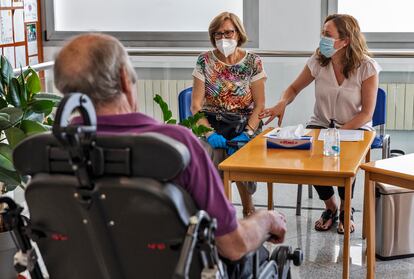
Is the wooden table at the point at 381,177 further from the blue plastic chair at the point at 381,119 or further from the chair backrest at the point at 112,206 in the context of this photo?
the chair backrest at the point at 112,206

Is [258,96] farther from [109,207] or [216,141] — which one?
[109,207]

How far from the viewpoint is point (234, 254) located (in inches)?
77.7

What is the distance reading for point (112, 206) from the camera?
5.67 ft

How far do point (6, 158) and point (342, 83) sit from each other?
208 centimetres

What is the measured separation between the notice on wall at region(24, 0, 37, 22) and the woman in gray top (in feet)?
9.61

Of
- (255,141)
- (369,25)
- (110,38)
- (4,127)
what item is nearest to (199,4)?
(369,25)

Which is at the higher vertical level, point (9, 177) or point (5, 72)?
point (5, 72)

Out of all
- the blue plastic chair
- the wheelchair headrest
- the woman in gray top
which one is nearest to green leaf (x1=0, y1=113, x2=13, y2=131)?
the wheelchair headrest

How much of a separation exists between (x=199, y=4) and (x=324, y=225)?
273cm

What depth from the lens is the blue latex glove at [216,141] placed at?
4258 millimetres

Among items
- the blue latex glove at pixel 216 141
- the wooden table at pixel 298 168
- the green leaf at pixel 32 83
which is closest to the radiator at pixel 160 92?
the blue latex glove at pixel 216 141

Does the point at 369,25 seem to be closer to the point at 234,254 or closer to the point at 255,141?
the point at 255,141

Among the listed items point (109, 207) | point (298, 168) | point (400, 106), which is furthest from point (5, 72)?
point (400, 106)

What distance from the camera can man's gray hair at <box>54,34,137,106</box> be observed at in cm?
179
